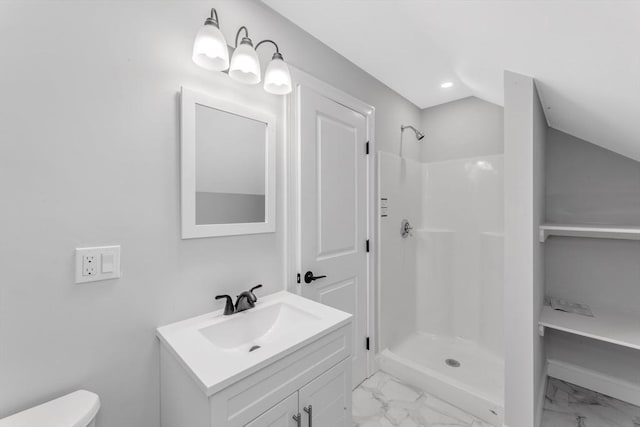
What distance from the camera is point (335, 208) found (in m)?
1.86

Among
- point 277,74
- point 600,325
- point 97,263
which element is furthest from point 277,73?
point 600,325

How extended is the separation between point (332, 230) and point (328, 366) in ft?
2.90

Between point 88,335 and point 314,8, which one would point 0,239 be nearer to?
point 88,335

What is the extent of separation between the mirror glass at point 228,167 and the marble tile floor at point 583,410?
2.31m

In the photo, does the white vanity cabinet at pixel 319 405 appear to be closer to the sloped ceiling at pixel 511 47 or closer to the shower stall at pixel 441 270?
the shower stall at pixel 441 270

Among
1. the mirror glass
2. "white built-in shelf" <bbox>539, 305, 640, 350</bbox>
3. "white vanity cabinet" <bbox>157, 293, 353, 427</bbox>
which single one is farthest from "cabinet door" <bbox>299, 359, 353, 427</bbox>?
"white built-in shelf" <bbox>539, 305, 640, 350</bbox>

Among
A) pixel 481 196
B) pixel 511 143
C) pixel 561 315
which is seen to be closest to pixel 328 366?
pixel 511 143

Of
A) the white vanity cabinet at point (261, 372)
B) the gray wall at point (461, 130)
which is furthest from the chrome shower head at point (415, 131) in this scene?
the white vanity cabinet at point (261, 372)

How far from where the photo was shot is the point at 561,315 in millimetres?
1817

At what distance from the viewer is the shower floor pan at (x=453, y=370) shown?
5.69ft

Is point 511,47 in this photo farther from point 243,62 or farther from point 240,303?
point 240,303

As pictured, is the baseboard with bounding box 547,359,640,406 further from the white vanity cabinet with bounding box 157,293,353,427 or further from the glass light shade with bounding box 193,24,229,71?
the glass light shade with bounding box 193,24,229,71

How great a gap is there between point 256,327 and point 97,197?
34.3 inches

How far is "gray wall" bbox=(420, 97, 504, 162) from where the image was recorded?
8.00ft
